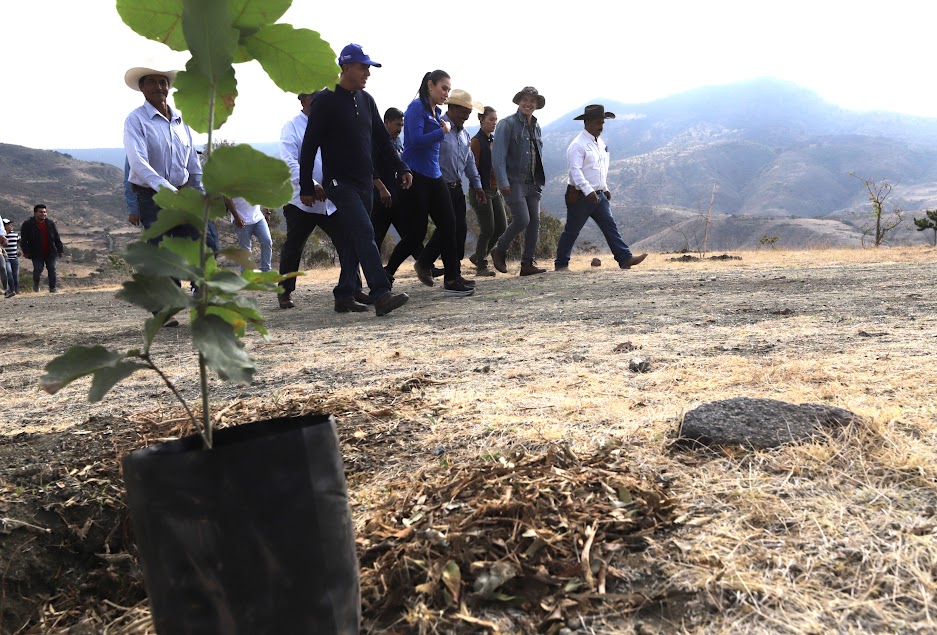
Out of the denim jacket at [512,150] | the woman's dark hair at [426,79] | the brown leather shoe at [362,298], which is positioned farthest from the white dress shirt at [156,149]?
the denim jacket at [512,150]

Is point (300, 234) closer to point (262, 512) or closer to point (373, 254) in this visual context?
point (373, 254)

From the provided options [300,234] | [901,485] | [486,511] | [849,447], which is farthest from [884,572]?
[300,234]

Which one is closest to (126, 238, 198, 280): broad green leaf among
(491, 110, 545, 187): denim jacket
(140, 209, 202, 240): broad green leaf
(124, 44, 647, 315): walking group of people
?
(140, 209, 202, 240): broad green leaf

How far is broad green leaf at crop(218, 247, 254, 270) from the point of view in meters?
1.05

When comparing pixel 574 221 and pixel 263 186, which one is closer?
pixel 263 186

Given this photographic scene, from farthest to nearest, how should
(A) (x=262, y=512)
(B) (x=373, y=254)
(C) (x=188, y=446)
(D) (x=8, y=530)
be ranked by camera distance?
(B) (x=373, y=254), (D) (x=8, y=530), (C) (x=188, y=446), (A) (x=262, y=512)

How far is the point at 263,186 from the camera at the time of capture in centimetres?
104

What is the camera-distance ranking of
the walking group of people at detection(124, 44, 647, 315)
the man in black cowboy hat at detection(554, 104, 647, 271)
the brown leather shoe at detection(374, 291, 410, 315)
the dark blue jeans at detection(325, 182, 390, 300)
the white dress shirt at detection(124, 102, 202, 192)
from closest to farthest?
the white dress shirt at detection(124, 102, 202, 192) < the walking group of people at detection(124, 44, 647, 315) < the dark blue jeans at detection(325, 182, 390, 300) < the brown leather shoe at detection(374, 291, 410, 315) < the man in black cowboy hat at detection(554, 104, 647, 271)

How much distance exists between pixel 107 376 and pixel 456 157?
6233 millimetres

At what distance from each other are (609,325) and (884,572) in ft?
9.92

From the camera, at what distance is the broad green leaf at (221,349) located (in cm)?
94

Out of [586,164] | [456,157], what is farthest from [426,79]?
[586,164]

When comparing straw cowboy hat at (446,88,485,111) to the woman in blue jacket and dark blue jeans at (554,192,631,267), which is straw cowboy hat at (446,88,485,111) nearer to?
the woman in blue jacket

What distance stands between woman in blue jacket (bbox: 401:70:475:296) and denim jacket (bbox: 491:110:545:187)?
1364 millimetres
